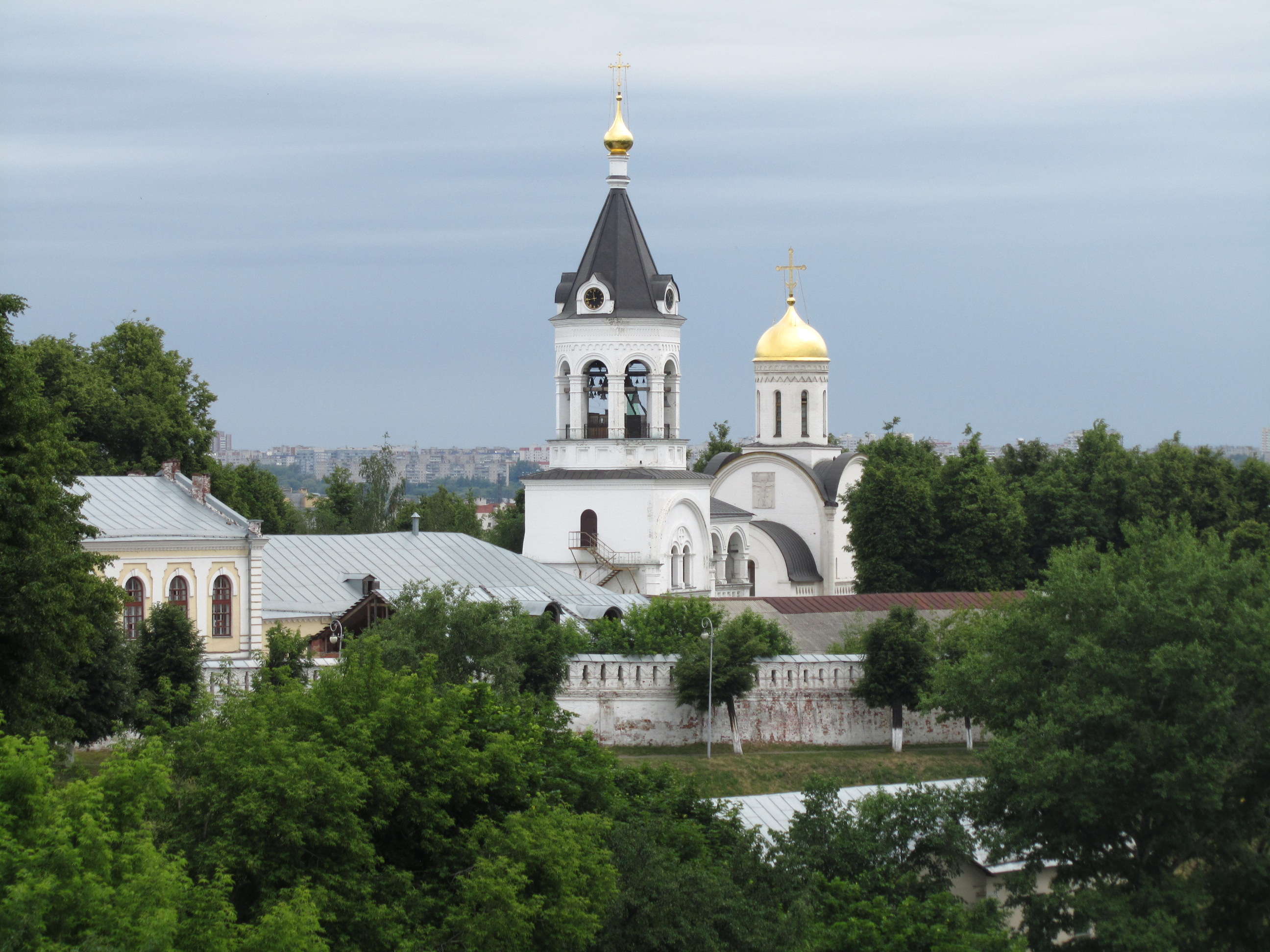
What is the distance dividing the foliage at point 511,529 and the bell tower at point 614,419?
12.6m

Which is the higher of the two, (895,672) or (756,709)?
(895,672)

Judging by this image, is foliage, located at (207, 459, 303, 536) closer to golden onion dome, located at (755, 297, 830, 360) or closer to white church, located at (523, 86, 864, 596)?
white church, located at (523, 86, 864, 596)

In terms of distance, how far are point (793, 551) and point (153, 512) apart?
25738 mm

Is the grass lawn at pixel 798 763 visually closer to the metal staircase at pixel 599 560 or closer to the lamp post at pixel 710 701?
the lamp post at pixel 710 701

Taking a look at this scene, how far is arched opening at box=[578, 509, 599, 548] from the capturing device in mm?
44406

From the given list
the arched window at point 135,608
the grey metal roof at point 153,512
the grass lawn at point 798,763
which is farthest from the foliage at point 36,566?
the grass lawn at point 798,763

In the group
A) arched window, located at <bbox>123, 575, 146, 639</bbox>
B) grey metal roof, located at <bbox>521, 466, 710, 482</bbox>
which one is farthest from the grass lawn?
grey metal roof, located at <bbox>521, 466, 710, 482</bbox>

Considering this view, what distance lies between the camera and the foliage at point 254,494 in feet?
154

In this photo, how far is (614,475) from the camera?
4400 centimetres

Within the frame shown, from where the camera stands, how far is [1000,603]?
124 feet

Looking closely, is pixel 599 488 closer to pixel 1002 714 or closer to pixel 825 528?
pixel 825 528

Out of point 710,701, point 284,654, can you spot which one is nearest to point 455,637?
point 284,654

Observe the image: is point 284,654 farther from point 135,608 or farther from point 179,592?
point 179,592

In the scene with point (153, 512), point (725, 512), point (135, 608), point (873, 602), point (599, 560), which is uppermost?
point (725, 512)
